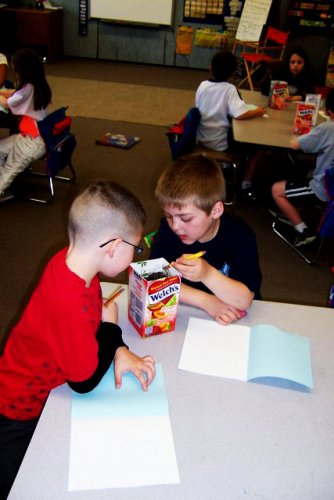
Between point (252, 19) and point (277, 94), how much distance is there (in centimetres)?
355

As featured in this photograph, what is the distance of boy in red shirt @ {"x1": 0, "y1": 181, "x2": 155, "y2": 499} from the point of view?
3.09 ft

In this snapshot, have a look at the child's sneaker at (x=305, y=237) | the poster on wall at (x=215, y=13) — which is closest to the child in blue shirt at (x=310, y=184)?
the child's sneaker at (x=305, y=237)

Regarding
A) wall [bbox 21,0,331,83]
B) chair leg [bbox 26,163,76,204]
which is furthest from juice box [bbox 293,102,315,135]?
wall [bbox 21,0,331,83]

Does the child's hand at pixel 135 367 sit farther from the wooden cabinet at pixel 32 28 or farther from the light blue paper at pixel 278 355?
the wooden cabinet at pixel 32 28

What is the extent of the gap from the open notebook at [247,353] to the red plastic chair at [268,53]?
5.42 m

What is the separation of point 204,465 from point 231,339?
0.39 meters

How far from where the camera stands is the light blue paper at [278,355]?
104cm

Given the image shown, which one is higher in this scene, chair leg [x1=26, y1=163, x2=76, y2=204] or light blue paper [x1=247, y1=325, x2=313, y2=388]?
light blue paper [x1=247, y1=325, x2=313, y2=388]

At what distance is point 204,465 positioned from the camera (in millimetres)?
843

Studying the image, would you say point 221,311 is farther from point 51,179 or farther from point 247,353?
point 51,179

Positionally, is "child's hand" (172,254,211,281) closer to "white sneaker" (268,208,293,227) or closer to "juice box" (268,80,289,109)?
"white sneaker" (268,208,293,227)

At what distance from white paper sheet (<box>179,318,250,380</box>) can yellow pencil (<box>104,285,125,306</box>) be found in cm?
23

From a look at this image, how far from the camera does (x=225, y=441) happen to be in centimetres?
89

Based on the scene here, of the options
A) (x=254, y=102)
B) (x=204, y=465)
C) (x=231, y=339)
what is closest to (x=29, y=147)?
(x=254, y=102)
